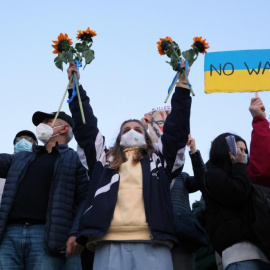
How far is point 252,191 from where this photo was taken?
13.3 ft

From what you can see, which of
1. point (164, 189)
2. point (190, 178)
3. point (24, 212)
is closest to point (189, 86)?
point (164, 189)

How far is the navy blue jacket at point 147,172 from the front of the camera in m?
4.03

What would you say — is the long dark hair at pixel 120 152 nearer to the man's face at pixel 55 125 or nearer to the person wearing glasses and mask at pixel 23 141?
the man's face at pixel 55 125

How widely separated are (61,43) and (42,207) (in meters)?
1.48

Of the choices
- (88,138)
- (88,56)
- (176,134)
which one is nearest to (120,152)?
(88,138)

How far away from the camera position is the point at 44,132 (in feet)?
17.2

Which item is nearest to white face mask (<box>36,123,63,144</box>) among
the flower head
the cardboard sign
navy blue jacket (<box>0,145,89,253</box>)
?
navy blue jacket (<box>0,145,89,253</box>)

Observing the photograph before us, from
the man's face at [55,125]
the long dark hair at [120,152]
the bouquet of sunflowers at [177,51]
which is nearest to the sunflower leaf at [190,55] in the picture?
the bouquet of sunflowers at [177,51]

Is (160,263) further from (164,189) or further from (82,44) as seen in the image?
(82,44)

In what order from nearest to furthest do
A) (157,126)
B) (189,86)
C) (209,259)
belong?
(189,86) < (209,259) < (157,126)

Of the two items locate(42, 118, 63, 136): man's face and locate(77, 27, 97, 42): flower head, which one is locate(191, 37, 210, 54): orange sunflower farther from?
locate(42, 118, 63, 136): man's face

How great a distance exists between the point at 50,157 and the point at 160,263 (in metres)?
1.67

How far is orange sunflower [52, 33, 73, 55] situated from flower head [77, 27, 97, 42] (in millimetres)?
118

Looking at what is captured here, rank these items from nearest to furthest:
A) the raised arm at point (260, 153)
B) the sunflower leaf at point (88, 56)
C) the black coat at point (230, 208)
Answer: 1. the black coat at point (230, 208)
2. the raised arm at point (260, 153)
3. the sunflower leaf at point (88, 56)
